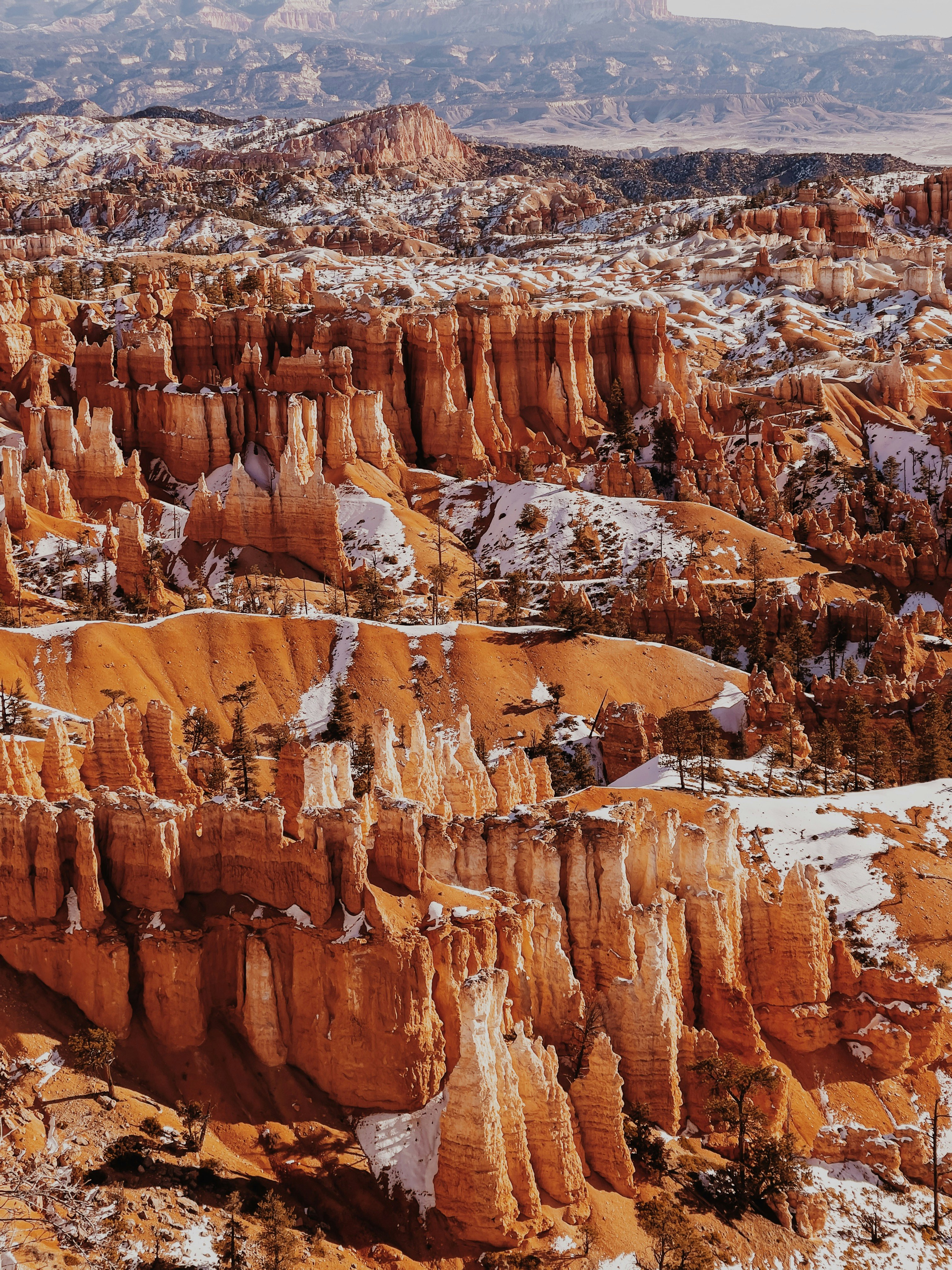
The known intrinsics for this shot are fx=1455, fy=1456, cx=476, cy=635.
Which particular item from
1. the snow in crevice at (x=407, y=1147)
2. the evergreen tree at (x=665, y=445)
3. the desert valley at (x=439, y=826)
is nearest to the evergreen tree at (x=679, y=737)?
the desert valley at (x=439, y=826)

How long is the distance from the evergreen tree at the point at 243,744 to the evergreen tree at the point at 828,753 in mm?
30358

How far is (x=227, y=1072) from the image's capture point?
42.5 m

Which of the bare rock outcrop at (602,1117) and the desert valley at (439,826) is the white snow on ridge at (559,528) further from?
the bare rock outcrop at (602,1117)

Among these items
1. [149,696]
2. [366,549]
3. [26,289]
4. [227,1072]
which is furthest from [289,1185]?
[26,289]

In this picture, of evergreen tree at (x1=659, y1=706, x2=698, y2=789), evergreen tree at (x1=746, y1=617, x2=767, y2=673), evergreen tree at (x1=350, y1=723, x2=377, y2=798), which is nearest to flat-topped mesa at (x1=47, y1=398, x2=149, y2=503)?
evergreen tree at (x1=350, y1=723, x2=377, y2=798)

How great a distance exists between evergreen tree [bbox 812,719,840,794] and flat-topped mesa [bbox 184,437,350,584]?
138 feet

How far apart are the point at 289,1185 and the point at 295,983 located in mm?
5893

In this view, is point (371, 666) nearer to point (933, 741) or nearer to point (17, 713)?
point (17, 713)

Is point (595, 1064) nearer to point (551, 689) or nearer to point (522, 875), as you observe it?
point (522, 875)

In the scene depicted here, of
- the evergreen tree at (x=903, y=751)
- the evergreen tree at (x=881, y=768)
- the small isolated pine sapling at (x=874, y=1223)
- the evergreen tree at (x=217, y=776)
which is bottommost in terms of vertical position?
the small isolated pine sapling at (x=874, y=1223)

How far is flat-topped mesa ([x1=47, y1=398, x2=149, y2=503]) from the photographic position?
11875cm

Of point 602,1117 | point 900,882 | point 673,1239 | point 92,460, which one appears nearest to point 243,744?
point 900,882

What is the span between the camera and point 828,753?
8100cm

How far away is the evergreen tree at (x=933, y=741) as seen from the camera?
80125 mm
